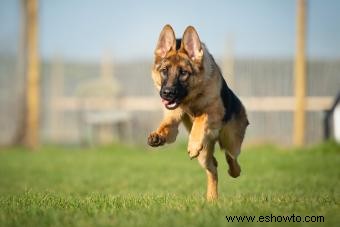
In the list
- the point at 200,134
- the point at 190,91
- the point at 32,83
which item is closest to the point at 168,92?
the point at 190,91

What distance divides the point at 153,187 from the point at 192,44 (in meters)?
3.97

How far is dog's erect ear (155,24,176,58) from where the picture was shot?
722cm

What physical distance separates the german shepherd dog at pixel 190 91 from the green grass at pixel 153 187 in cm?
64

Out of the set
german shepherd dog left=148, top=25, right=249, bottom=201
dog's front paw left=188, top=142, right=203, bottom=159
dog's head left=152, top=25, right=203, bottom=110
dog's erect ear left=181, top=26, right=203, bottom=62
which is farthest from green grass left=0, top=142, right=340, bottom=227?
dog's erect ear left=181, top=26, right=203, bottom=62

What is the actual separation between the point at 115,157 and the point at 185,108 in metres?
10.7

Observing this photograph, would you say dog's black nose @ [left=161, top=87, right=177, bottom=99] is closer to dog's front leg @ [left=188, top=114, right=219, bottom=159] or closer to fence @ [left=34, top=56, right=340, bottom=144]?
dog's front leg @ [left=188, top=114, right=219, bottom=159]

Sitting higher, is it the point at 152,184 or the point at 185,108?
the point at 185,108

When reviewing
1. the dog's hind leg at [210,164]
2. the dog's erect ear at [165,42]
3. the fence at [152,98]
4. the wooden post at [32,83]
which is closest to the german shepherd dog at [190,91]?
the dog's erect ear at [165,42]

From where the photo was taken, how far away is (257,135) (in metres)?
19.3

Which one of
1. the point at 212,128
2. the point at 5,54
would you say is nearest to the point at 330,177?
the point at 212,128

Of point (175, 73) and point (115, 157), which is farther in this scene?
point (115, 157)

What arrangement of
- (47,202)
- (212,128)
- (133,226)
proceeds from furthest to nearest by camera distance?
(212,128), (47,202), (133,226)

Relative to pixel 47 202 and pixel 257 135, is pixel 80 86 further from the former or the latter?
pixel 47 202

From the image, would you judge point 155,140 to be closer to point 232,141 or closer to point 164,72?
point 164,72
